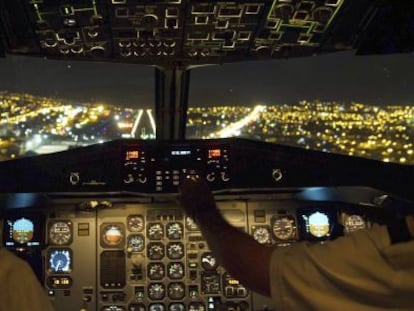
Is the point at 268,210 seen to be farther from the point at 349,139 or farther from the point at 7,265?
the point at 7,265

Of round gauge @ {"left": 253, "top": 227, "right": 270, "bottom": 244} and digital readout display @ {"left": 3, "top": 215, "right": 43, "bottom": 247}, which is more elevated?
digital readout display @ {"left": 3, "top": 215, "right": 43, "bottom": 247}

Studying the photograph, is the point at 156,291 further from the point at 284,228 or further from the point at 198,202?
the point at 198,202

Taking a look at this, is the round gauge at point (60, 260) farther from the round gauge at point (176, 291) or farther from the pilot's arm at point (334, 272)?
the pilot's arm at point (334, 272)

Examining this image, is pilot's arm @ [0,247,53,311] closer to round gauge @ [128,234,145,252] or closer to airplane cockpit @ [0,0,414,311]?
airplane cockpit @ [0,0,414,311]

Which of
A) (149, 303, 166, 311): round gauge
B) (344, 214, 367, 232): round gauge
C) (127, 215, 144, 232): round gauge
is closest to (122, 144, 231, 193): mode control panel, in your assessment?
(127, 215, 144, 232): round gauge

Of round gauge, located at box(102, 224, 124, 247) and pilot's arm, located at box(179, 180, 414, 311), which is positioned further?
round gauge, located at box(102, 224, 124, 247)

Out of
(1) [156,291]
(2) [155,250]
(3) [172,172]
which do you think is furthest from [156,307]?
(3) [172,172]

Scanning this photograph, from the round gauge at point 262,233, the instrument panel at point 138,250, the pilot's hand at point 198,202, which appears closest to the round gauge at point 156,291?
the instrument panel at point 138,250
